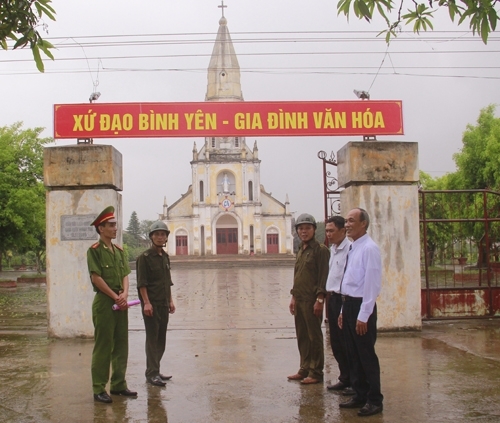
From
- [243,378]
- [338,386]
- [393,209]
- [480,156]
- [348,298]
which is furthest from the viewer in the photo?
[480,156]

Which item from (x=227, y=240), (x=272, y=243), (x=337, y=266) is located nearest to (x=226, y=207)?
(x=227, y=240)

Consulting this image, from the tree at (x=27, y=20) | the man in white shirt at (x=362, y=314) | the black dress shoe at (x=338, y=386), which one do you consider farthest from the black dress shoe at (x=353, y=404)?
the tree at (x=27, y=20)

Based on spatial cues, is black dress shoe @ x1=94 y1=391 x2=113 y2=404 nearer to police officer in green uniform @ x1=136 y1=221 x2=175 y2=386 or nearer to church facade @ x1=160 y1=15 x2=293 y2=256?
police officer in green uniform @ x1=136 y1=221 x2=175 y2=386

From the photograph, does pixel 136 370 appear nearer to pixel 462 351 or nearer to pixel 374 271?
pixel 374 271

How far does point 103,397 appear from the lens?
5.15m

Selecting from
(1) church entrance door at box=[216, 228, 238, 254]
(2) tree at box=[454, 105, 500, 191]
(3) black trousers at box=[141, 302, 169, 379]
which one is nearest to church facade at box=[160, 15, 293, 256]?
(1) church entrance door at box=[216, 228, 238, 254]

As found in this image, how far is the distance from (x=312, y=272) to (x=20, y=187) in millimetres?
20116

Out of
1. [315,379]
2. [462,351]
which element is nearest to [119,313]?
[315,379]

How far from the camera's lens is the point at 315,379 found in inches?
226

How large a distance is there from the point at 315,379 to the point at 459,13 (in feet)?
11.7

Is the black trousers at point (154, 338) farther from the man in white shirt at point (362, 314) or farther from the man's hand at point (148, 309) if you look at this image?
the man in white shirt at point (362, 314)

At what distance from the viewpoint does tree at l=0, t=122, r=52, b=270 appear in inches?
887

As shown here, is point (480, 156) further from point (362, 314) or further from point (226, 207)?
point (226, 207)

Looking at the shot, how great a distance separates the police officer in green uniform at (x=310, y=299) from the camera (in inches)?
227
